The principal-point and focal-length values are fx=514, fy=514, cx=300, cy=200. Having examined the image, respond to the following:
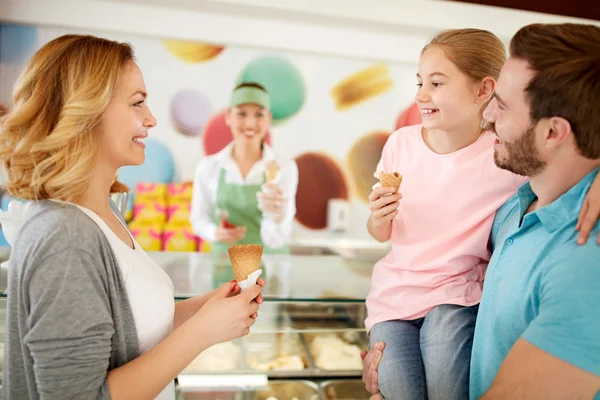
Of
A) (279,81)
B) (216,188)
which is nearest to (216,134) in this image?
(279,81)

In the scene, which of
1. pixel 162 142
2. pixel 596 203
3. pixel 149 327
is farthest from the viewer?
pixel 162 142

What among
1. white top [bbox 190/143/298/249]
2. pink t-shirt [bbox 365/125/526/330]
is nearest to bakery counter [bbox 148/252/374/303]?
pink t-shirt [bbox 365/125/526/330]

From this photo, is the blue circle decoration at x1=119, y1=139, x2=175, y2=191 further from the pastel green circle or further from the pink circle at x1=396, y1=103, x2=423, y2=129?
the pink circle at x1=396, y1=103, x2=423, y2=129

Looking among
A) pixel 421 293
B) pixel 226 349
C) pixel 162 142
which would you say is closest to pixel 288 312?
pixel 226 349

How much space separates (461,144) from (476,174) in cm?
16

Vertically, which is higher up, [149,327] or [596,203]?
[596,203]

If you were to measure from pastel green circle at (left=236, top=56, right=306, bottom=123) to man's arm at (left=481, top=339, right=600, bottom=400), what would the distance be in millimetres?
5398

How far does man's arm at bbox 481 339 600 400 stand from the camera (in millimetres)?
1308

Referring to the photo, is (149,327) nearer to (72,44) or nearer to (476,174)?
(72,44)

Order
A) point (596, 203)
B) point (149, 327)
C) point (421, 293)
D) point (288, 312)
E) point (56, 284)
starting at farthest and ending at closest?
1. point (288, 312)
2. point (421, 293)
3. point (149, 327)
4. point (596, 203)
5. point (56, 284)

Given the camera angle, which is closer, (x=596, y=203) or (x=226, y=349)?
(x=596, y=203)

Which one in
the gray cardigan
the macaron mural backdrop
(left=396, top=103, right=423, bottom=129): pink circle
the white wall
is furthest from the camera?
(left=396, top=103, right=423, bottom=129): pink circle

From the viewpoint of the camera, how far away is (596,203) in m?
1.39

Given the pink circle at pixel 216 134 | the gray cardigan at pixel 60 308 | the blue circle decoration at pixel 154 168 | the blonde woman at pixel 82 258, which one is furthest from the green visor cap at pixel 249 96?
the gray cardigan at pixel 60 308
